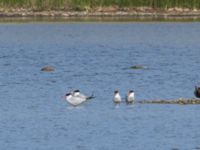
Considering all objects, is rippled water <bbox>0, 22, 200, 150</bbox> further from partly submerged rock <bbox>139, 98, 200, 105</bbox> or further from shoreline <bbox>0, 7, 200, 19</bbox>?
shoreline <bbox>0, 7, 200, 19</bbox>

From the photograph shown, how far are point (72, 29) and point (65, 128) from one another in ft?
142

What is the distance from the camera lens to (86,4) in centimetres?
7012

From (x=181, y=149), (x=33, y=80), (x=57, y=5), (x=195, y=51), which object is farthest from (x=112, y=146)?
(x=57, y=5)

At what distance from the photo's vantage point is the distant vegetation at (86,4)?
68.7 metres

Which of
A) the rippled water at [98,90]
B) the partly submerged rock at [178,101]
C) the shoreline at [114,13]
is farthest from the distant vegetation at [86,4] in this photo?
the partly submerged rock at [178,101]

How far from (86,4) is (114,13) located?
1.91 meters

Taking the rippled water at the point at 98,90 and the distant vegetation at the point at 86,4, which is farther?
the distant vegetation at the point at 86,4

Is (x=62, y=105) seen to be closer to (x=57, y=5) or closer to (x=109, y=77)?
(x=109, y=77)

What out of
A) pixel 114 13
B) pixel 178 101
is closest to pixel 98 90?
pixel 178 101

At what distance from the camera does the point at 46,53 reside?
47625mm

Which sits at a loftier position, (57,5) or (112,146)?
(112,146)

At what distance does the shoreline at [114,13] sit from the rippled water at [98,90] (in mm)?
10301

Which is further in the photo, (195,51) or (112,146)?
(195,51)

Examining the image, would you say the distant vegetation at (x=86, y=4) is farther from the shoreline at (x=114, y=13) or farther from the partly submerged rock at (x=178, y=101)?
the partly submerged rock at (x=178, y=101)
